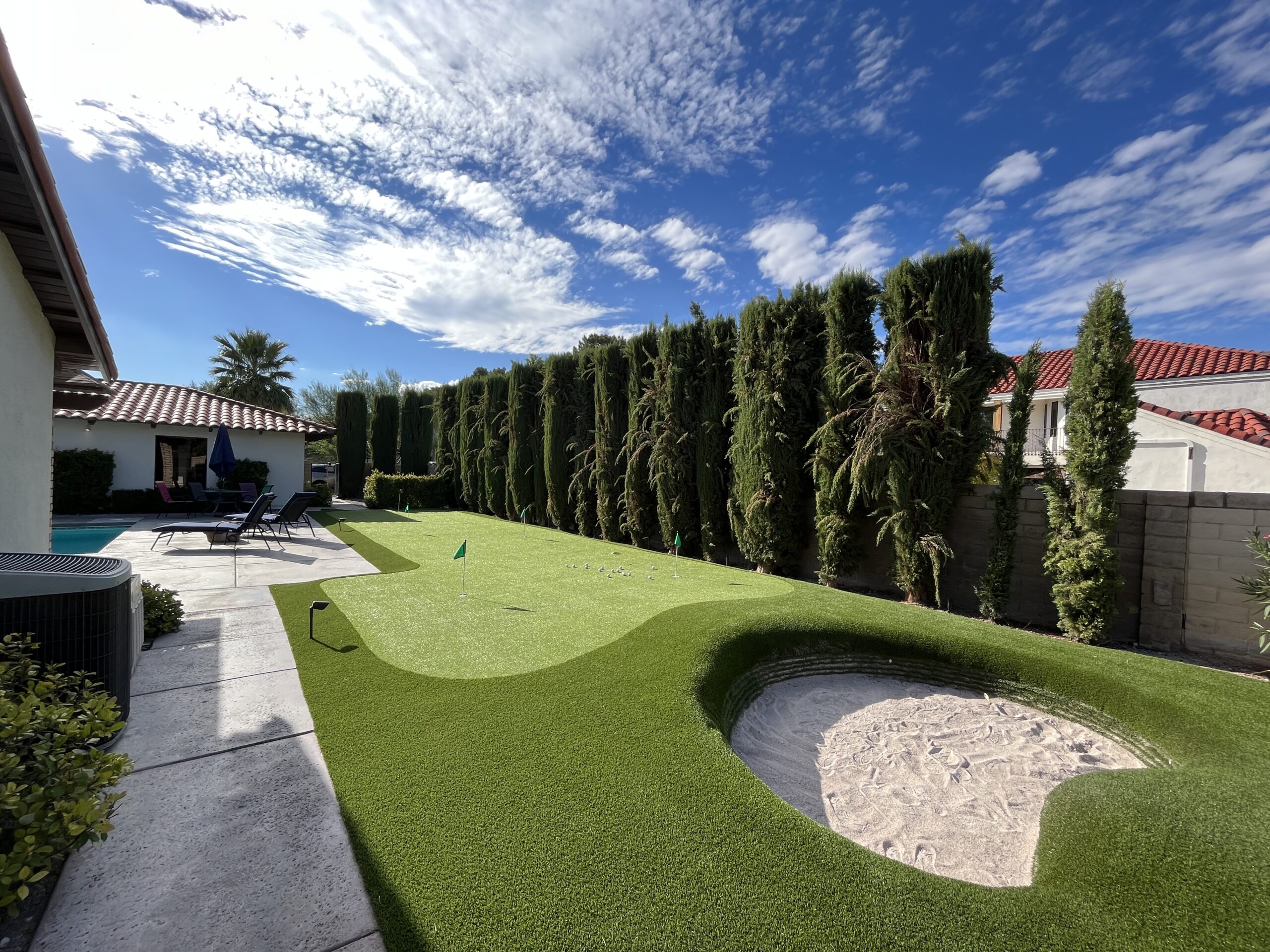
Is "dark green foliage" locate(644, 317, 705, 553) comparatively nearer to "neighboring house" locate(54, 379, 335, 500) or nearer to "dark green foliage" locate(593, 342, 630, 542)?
"dark green foliage" locate(593, 342, 630, 542)

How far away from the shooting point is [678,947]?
1.77 meters

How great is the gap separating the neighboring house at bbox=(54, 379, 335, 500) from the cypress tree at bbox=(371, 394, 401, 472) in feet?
13.6

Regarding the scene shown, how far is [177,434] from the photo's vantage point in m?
16.2

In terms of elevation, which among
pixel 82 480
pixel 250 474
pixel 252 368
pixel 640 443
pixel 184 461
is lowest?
pixel 82 480

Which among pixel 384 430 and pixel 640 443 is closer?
pixel 640 443

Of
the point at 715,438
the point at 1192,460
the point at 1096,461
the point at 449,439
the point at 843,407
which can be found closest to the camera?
the point at 1096,461

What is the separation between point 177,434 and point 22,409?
15.1 m

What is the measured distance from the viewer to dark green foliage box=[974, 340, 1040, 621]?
618 centimetres

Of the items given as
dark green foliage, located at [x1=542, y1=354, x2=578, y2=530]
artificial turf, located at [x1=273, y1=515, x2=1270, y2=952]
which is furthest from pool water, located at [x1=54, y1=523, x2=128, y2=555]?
artificial turf, located at [x1=273, y1=515, x2=1270, y2=952]

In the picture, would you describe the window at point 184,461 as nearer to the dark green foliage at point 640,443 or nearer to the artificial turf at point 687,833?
the dark green foliage at point 640,443

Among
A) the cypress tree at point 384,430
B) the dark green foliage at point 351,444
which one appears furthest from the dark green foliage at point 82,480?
the cypress tree at point 384,430

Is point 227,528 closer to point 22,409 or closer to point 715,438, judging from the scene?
point 22,409

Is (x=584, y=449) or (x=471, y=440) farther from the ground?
(x=471, y=440)

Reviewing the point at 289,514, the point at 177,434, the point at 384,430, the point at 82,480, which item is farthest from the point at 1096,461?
the point at 384,430
